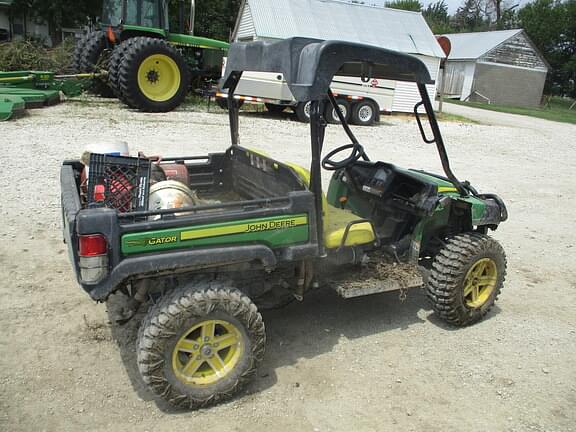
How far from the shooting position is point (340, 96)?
55.3 ft

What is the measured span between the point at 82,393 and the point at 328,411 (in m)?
1.51

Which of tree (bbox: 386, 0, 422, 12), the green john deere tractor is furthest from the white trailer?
tree (bbox: 386, 0, 422, 12)

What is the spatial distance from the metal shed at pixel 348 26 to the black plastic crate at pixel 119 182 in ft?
59.1

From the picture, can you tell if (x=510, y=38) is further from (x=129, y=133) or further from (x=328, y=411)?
(x=328, y=411)

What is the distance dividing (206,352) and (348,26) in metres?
20.3

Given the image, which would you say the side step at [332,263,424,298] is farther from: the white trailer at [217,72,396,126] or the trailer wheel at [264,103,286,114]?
the trailer wheel at [264,103,286,114]

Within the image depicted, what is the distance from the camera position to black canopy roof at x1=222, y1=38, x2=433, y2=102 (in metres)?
3.26

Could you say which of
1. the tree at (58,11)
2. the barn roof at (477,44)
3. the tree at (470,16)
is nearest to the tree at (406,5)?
the tree at (470,16)

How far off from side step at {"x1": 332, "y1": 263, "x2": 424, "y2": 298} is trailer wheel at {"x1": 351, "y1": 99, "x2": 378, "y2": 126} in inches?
520

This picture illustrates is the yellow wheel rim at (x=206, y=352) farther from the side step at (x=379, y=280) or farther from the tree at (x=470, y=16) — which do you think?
the tree at (x=470, y=16)

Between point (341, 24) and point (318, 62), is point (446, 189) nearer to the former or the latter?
point (318, 62)

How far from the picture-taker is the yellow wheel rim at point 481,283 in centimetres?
438

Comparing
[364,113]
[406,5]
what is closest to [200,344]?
[364,113]

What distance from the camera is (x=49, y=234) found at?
5.67 metres
